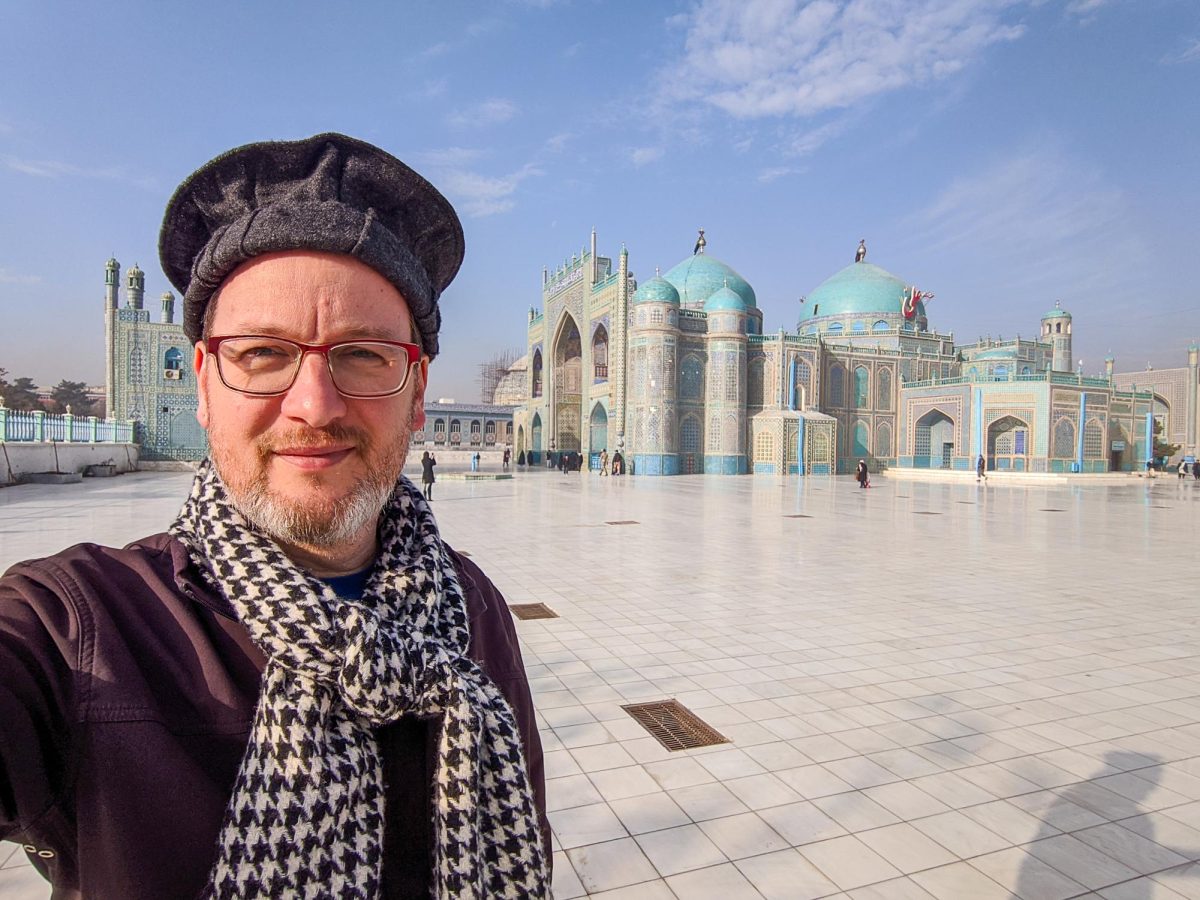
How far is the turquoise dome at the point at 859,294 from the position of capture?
3203cm

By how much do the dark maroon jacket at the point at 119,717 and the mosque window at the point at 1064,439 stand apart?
102ft

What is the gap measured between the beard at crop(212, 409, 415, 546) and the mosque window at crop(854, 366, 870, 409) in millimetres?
30734

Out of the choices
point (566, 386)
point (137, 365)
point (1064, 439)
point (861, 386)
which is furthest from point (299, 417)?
point (137, 365)

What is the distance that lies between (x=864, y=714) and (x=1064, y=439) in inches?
1119

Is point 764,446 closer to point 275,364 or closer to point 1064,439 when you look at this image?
point 1064,439

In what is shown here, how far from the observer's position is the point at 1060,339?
35188mm

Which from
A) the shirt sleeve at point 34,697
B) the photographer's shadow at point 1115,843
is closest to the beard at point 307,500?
the shirt sleeve at point 34,697

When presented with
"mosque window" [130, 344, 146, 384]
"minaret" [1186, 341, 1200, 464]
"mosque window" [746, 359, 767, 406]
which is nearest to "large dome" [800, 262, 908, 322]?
"mosque window" [746, 359, 767, 406]

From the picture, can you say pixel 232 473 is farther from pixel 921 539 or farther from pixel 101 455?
pixel 101 455

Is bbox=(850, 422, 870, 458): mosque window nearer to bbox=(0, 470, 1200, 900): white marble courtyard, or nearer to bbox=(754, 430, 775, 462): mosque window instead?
bbox=(754, 430, 775, 462): mosque window

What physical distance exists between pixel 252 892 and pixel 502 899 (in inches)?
14.4

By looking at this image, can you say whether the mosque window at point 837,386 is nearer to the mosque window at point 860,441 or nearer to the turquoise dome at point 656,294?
the mosque window at point 860,441

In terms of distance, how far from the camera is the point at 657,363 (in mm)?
24641

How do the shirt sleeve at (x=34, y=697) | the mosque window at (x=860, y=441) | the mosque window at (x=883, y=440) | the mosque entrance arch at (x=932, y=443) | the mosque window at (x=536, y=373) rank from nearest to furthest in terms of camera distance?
1. the shirt sleeve at (x=34, y=697)
2. the mosque window at (x=860, y=441)
3. the mosque entrance arch at (x=932, y=443)
4. the mosque window at (x=883, y=440)
5. the mosque window at (x=536, y=373)
